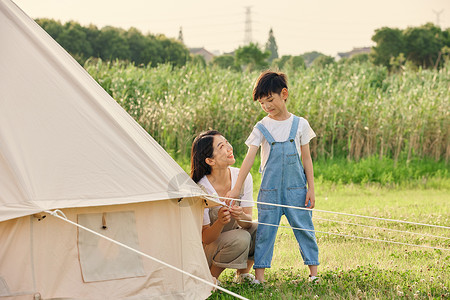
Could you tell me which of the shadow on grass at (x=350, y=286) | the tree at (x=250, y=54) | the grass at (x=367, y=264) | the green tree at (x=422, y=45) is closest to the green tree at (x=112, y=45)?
the tree at (x=250, y=54)

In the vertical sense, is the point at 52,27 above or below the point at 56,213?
above

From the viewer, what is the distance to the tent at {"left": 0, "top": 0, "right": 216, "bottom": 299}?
10.4 feet

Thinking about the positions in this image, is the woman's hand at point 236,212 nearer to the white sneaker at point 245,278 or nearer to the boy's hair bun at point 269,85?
the white sneaker at point 245,278

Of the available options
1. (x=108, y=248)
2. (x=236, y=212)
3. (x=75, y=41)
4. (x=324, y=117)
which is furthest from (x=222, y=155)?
(x=75, y=41)

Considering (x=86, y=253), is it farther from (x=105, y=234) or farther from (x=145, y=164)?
(x=145, y=164)

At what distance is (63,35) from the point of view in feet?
117

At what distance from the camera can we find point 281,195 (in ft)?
13.6

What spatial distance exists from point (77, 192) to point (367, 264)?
258cm

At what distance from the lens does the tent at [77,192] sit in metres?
3.16

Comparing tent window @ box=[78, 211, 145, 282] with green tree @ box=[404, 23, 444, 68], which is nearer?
tent window @ box=[78, 211, 145, 282]

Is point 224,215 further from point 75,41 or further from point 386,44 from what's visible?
point 386,44

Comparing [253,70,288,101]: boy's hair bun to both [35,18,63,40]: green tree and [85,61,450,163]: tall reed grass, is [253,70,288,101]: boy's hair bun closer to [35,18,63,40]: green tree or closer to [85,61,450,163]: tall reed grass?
[85,61,450,163]: tall reed grass

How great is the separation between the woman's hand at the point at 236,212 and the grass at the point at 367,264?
48 cm

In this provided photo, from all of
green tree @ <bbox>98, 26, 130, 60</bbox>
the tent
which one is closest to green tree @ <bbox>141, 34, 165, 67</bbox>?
green tree @ <bbox>98, 26, 130, 60</bbox>
